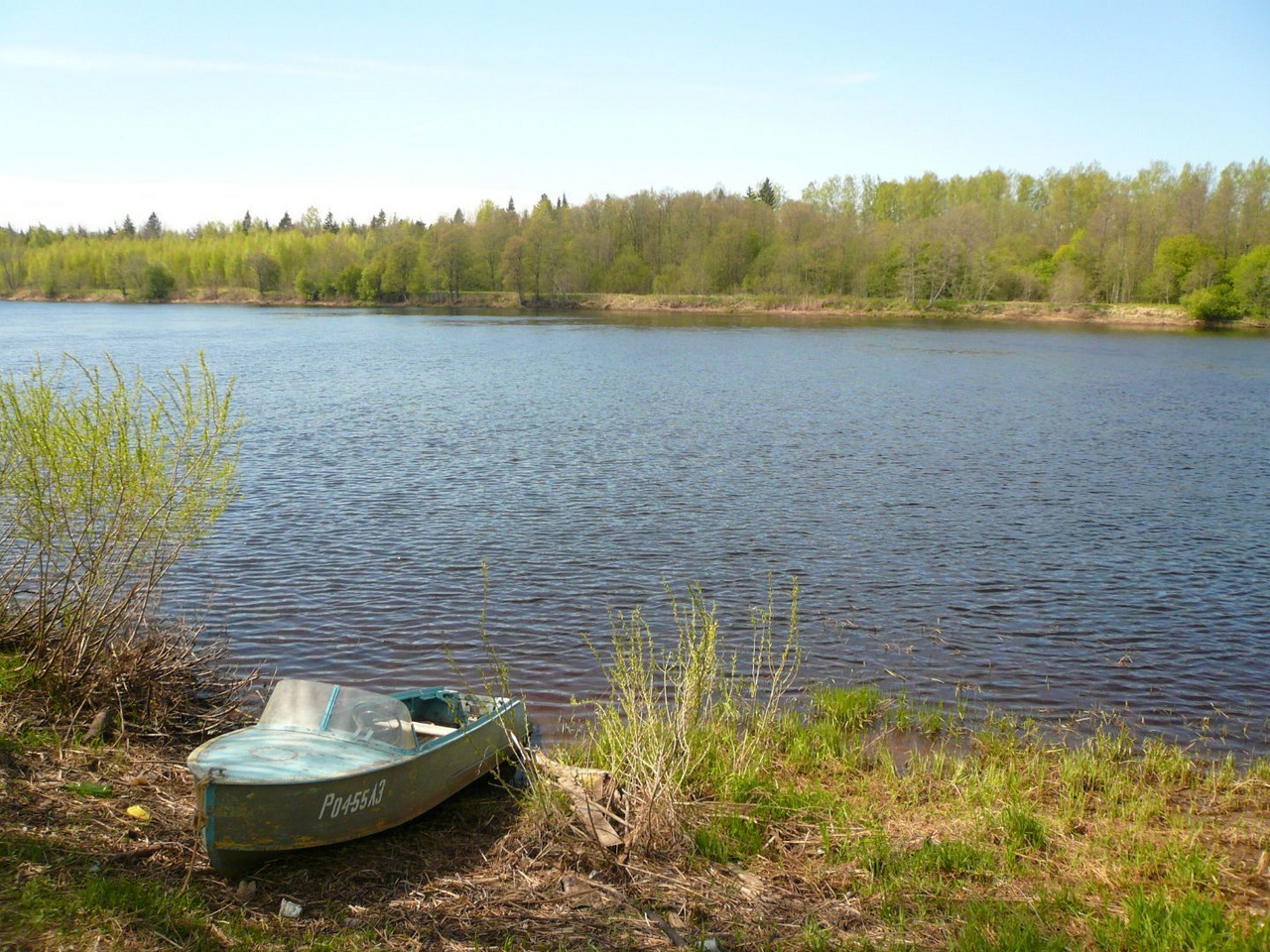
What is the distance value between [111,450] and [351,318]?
9428 centimetres

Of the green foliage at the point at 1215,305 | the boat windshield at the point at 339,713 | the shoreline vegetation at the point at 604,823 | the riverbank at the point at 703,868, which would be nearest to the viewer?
the riverbank at the point at 703,868

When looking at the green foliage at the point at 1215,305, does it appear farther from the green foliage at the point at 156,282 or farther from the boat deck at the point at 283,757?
the green foliage at the point at 156,282

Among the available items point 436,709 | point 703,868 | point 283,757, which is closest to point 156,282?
point 436,709

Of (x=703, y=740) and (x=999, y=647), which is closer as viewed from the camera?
(x=703, y=740)

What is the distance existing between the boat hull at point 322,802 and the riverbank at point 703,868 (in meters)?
0.24

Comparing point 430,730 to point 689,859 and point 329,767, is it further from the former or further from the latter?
point 689,859

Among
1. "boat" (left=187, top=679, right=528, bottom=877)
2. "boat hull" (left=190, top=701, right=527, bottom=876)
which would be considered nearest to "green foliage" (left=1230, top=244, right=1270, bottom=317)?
"boat" (left=187, top=679, right=528, bottom=877)

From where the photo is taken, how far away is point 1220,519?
2061 centimetres

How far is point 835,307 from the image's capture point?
107 meters

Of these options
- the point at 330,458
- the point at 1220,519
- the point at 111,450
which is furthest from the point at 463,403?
the point at 111,450

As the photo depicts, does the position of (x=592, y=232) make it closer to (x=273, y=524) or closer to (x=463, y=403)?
(x=463, y=403)

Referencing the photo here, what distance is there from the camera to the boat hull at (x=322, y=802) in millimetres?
6387

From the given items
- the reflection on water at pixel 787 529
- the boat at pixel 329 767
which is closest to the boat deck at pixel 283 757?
the boat at pixel 329 767

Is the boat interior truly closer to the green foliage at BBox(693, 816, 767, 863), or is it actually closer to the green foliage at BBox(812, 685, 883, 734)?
the green foliage at BBox(693, 816, 767, 863)
